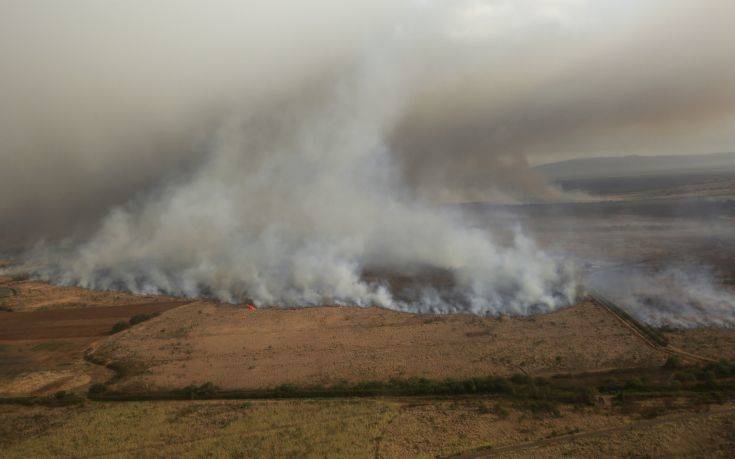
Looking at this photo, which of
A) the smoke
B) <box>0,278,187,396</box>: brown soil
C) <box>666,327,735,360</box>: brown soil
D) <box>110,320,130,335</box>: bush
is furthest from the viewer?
<box>110,320,130,335</box>: bush

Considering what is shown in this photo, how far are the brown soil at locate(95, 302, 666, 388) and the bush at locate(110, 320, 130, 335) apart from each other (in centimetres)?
129

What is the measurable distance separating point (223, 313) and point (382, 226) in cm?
3377

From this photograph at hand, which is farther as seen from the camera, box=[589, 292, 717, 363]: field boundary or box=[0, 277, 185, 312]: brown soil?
box=[0, 277, 185, 312]: brown soil

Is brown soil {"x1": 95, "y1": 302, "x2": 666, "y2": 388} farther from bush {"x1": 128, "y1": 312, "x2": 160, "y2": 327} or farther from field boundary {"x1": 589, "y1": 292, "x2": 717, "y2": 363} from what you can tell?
bush {"x1": 128, "y1": 312, "x2": 160, "y2": 327}

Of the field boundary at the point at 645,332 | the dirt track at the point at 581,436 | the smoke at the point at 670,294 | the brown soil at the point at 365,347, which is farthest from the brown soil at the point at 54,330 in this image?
the smoke at the point at 670,294

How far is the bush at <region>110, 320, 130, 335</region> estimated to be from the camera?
113ft

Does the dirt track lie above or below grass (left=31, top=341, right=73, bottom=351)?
above

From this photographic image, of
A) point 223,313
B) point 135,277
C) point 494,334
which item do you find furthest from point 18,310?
point 494,334

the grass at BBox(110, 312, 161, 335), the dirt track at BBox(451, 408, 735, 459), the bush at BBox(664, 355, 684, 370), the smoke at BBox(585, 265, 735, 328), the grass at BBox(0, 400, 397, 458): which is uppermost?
the smoke at BBox(585, 265, 735, 328)

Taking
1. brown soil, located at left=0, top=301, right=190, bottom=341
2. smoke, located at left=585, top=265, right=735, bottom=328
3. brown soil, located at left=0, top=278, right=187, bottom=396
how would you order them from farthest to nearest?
brown soil, located at left=0, top=301, right=190, bottom=341
smoke, located at left=585, top=265, right=735, bottom=328
brown soil, located at left=0, top=278, right=187, bottom=396

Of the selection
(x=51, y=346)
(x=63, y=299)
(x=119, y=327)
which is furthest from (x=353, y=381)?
(x=63, y=299)

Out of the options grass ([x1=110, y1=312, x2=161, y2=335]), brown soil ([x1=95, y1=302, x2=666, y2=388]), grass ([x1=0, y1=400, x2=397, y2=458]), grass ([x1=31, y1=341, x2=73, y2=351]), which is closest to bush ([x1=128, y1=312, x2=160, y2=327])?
grass ([x1=110, y1=312, x2=161, y2=335])

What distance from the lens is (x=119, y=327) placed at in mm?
34875

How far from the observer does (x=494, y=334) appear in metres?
28.2
